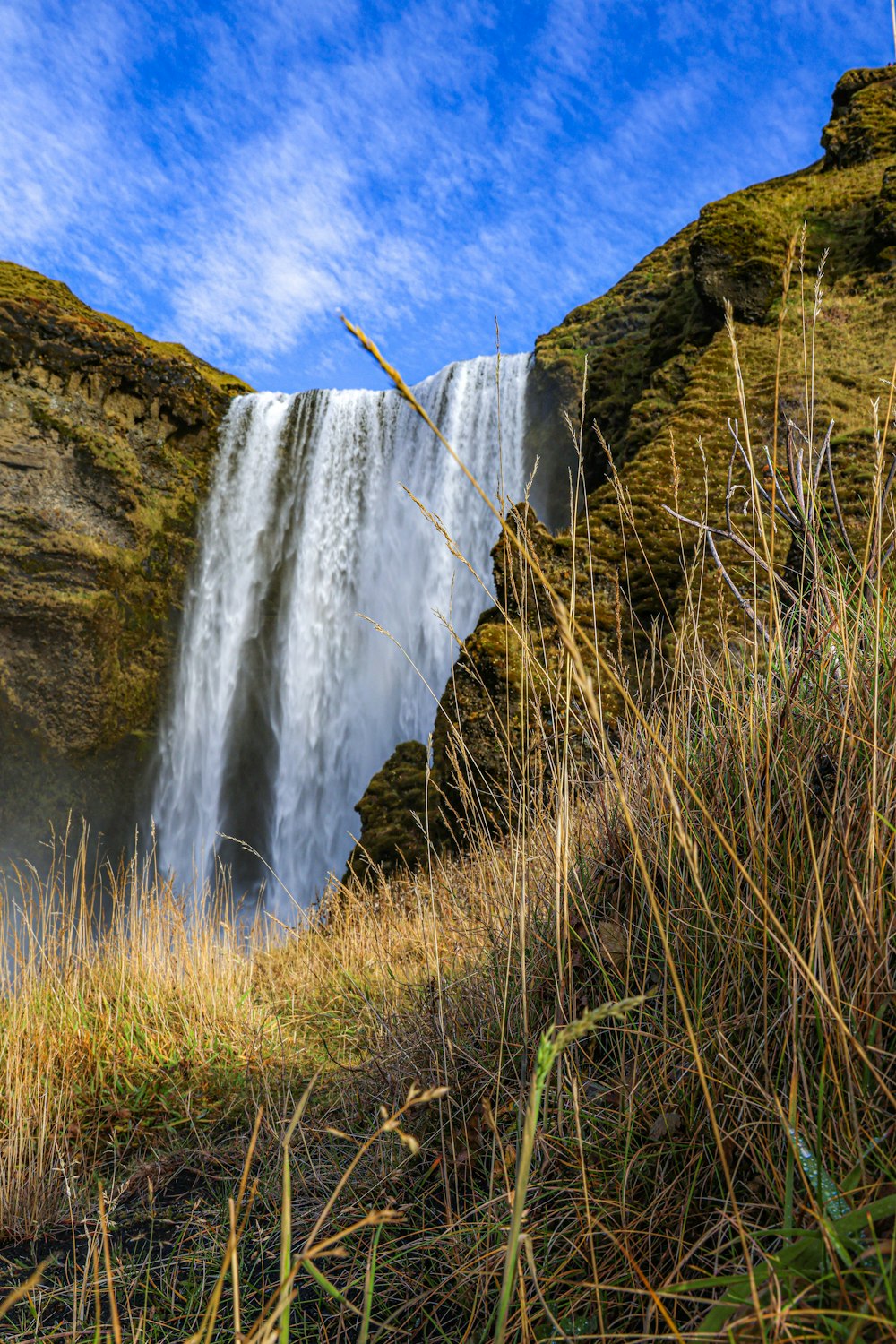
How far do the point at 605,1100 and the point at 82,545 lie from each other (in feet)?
48.1

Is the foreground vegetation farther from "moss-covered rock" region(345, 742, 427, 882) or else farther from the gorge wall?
"moss-covered rock" region(345, 742, 427, 882)

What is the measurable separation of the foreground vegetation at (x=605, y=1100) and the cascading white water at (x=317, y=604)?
8.87 m

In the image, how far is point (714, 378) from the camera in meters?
6.72

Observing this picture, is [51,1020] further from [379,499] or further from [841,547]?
[379,499]

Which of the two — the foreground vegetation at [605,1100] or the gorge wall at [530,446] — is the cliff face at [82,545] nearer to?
the gorge wall at [530,446]

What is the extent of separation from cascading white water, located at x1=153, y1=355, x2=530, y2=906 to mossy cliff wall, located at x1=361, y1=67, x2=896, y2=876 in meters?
2.45

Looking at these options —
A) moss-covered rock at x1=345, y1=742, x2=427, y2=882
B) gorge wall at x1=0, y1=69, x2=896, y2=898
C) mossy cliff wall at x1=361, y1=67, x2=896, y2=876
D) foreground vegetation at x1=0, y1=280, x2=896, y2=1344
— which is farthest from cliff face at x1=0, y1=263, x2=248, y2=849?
foreground vegetation at x1=0, y1=280, x2=896, y2=1344

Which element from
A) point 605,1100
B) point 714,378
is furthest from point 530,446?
point 605,1100

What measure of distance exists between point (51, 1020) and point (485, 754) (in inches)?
119

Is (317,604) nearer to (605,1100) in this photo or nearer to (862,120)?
(862,120)

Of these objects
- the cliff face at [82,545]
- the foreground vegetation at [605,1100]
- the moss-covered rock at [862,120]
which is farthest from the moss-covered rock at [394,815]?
the cliff face at [82,545]

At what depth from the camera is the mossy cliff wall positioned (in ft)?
17.9

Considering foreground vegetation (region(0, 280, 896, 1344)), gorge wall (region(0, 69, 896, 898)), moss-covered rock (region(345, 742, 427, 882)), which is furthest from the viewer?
moss-covered rock (region(345, 742, 427, 882))

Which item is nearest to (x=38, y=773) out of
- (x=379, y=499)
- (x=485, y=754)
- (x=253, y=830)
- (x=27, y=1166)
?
(x=253, y=830)
